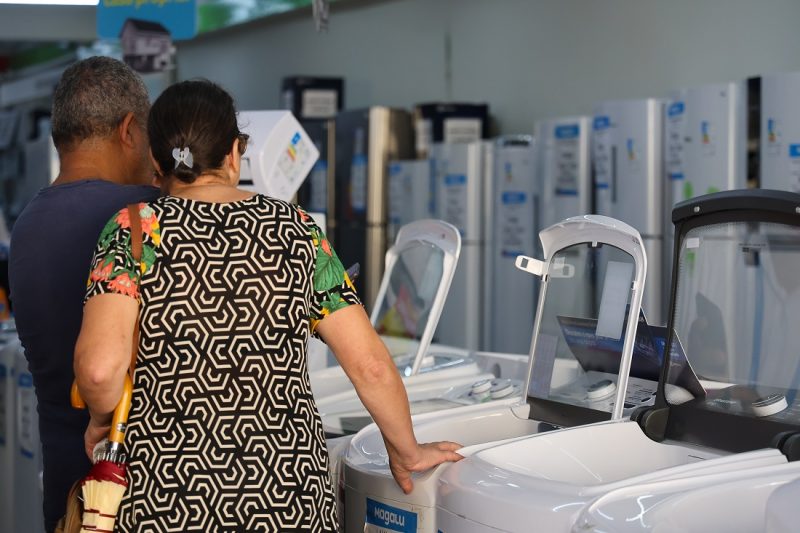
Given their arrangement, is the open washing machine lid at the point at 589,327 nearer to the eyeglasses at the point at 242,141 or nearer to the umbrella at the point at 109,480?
the eyeglasses at the point at 242,141

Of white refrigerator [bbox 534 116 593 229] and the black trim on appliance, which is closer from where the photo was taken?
the black trim on appliance

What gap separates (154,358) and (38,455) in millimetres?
2374

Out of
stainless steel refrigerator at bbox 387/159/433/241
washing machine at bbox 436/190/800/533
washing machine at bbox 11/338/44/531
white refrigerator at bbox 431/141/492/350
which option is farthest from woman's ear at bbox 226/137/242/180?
stainless steel refrigerator at bbox 387/159/433/241

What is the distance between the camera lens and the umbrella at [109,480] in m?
1.88

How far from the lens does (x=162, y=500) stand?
6.15 feet

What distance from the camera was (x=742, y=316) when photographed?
232 centimetres

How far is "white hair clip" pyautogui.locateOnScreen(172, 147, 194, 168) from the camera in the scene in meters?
1.93

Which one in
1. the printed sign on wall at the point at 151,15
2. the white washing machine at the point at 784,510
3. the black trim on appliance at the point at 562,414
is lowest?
the black trim on appliance at the point at 562,414

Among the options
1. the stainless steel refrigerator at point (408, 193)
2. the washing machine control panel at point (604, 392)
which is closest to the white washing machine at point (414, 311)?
the washing machine control panel at point (604, 392)

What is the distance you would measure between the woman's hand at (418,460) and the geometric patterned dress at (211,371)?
0.28 metres

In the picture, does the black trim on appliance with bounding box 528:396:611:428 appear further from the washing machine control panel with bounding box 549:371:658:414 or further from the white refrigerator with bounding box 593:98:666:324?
the white refrigerator with bounding box 593:98:666:324

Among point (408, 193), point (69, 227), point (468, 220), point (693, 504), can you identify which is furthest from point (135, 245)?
point (408, 193)

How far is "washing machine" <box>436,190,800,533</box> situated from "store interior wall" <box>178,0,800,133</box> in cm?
432

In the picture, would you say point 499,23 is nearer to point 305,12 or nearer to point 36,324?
point 305,12
